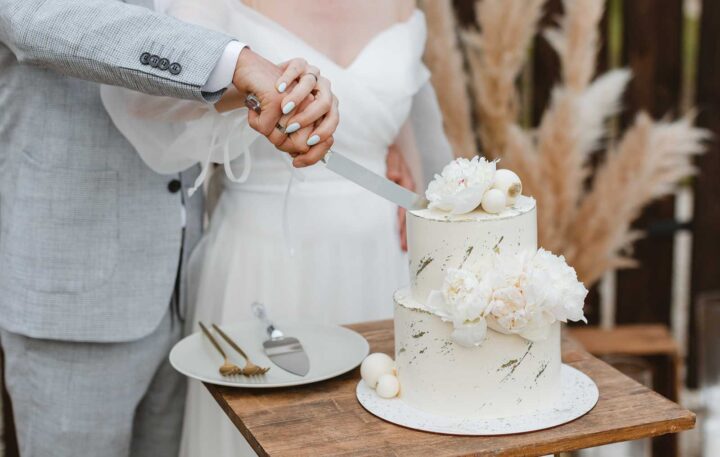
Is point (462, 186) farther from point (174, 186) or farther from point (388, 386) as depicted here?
point (174, 186)

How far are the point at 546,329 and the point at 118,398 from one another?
3.25ft

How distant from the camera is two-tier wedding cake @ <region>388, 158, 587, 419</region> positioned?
1364 millimetres

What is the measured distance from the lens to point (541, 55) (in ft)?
11.3

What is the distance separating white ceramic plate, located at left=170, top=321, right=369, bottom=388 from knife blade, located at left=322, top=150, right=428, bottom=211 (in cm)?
27

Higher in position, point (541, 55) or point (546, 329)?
point (541, 55)

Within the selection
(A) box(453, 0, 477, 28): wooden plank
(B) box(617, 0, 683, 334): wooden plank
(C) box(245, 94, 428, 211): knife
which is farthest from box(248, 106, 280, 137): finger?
(B) box(617, 0, 683, 334): wooden plank

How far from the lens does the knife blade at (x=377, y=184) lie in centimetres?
152

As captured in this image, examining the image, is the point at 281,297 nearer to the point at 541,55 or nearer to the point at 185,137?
the point at 185,137

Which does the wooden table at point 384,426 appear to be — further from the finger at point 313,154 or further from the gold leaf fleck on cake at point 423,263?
the finger at point 313,154

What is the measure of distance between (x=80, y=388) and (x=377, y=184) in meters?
0.84

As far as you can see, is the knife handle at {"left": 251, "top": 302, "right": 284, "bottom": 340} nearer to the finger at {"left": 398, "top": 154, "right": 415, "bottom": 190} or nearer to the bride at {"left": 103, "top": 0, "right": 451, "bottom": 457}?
the bride at {"left": 103, "top": 0, "right": 451, "bottom": 457}

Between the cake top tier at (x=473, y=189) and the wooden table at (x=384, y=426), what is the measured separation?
32cm

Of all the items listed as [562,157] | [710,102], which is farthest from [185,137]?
[710,102]

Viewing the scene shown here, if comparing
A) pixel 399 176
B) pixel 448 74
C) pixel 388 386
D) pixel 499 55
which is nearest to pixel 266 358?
pixel 388 386
